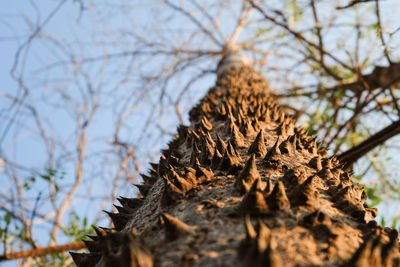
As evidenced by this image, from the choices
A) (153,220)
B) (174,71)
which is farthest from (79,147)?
(153,220)

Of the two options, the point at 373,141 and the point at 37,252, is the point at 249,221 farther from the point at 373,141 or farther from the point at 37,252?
the point at 37,252

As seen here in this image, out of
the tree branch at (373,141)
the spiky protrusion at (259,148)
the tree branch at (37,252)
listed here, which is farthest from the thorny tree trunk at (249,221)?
the tree branch at (37,252)

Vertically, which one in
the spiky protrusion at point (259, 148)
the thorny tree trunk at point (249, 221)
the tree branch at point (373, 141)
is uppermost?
the tree branch at point (373, 141)

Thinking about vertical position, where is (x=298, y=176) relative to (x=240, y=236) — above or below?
above

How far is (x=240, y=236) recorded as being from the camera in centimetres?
83

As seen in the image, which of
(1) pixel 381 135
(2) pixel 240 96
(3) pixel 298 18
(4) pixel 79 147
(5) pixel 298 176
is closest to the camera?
(5) pixel 298 176

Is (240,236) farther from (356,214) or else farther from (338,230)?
(356,214)

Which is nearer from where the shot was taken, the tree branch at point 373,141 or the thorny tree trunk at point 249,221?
the thorny tree trunk at point 249,221

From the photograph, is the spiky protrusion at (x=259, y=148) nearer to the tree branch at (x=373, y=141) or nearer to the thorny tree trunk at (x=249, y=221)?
the thorny tree trunk at (x=249, y=221)

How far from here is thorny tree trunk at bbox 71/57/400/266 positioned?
76 centimetres

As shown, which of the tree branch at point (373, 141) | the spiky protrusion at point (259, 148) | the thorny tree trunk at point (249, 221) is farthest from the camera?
the tree branch at point (373, 141)

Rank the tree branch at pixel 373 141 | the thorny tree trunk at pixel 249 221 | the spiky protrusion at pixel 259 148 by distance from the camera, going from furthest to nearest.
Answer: the tree branch at pixel 373 141, the spiky protrusion at pixel 259 148, the thorny tree trunk at pixel 249 221

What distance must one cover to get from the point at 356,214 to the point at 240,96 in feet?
5.88

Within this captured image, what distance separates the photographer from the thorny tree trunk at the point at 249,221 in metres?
0.76
